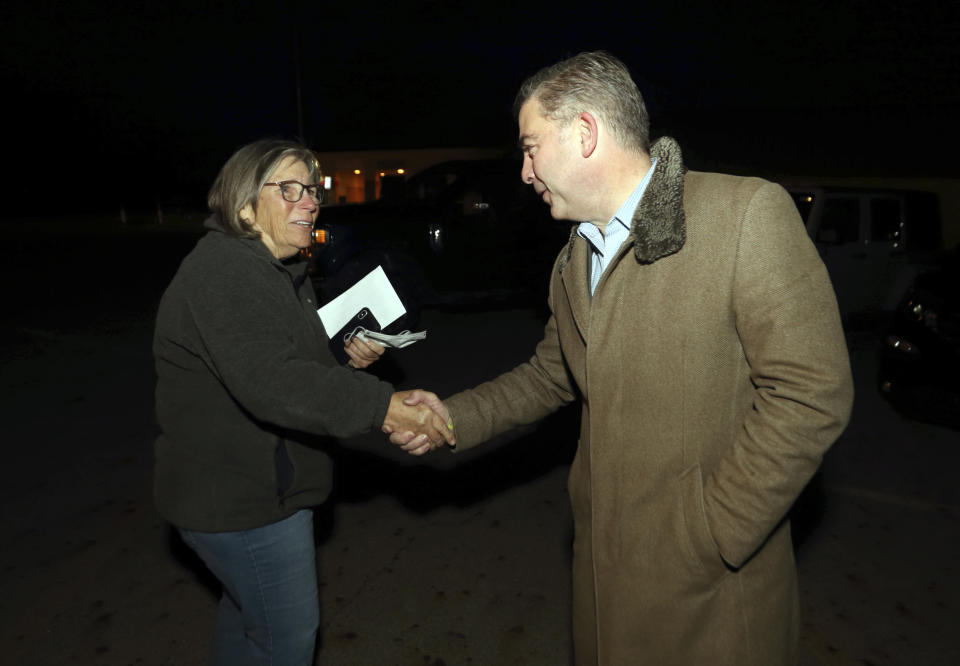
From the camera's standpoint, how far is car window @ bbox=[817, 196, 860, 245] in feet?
31.6

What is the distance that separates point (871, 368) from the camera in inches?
329

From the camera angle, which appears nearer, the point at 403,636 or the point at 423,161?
the point at 403,636

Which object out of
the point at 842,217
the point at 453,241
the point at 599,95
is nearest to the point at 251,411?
the point at 599,95

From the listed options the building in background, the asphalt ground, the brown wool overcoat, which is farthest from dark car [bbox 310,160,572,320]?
the building in background

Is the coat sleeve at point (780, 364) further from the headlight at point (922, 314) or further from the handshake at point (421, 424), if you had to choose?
the headlight at point (922, 314)

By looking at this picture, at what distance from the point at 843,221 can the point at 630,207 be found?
357 inches

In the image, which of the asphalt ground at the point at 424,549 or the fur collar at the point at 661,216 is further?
the asphalt ground at the point at 424,549

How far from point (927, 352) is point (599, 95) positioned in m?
5.19

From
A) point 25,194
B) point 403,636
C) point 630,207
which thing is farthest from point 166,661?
point 25,194

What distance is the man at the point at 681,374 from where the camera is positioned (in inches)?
64.9

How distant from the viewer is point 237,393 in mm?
2066

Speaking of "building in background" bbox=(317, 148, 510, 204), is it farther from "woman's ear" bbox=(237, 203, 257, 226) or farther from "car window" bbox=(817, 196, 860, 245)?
"woman's ear" bbox=(237, 203, 257, 226)

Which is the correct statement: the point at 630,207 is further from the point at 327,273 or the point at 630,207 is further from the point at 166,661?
the point at 327,273

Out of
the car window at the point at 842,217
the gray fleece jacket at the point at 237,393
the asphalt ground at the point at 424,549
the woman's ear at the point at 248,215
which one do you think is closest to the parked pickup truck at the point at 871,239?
the car window at the point at 842,217
